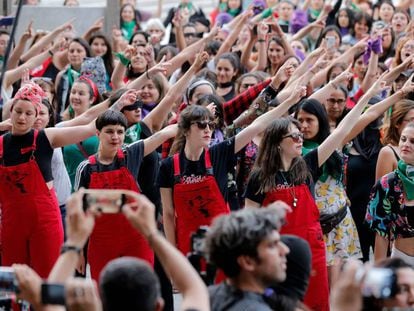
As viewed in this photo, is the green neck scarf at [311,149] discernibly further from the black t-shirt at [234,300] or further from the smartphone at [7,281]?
the smartphone at [7,281]

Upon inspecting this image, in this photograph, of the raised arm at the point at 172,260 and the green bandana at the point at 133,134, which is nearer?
the raised arm at the point at 172,260

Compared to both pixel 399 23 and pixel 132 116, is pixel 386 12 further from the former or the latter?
pixel 132 116

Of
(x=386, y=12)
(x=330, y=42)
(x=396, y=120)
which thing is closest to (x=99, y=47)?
(x=330, y=42)

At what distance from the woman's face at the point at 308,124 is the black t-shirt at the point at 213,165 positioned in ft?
2.72

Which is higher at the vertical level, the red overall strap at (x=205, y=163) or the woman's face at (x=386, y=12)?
the woman's face at (x=386, y=12)

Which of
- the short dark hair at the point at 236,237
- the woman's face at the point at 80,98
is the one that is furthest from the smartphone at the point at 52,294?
the woman's face at the point at 80,98

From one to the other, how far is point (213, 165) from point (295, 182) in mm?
585

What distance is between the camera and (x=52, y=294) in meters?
4.39

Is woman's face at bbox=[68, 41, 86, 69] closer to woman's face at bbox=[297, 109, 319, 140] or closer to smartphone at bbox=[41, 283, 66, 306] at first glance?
woman's face at bbox=[297, 109, 319, 140]

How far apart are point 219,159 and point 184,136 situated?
11.5 inches

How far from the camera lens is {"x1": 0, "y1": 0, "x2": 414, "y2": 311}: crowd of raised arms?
15.2ft

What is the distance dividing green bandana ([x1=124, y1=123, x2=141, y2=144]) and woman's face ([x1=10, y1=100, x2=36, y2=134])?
1.16 metres

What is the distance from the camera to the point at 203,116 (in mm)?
8055

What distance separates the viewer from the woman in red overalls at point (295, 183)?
7.64m
